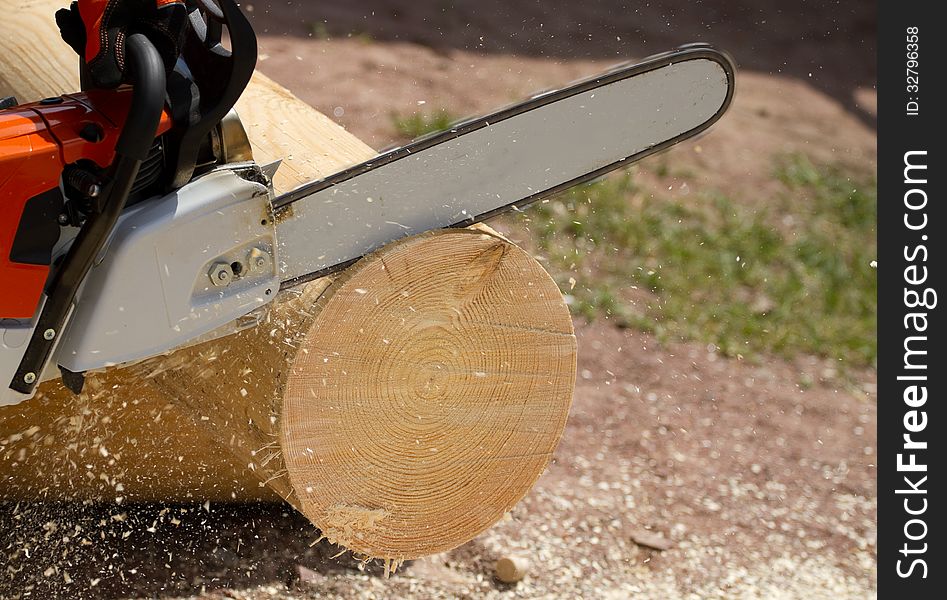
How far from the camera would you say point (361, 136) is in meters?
4.98

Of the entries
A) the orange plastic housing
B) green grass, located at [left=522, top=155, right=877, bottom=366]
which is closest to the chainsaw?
the orange plastic housing

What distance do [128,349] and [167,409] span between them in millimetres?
530

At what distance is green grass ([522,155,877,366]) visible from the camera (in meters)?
4.25

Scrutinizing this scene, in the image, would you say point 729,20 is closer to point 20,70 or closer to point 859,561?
point 859,561

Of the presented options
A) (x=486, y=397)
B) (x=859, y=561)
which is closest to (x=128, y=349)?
(x=486, y=397)

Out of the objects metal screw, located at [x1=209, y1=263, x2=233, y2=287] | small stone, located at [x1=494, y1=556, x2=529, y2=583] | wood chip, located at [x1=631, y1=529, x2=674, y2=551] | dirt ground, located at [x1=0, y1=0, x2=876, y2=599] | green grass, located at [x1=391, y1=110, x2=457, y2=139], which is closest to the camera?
metal screw, located at [x1=209, y1=263, x2=233, y2=287]

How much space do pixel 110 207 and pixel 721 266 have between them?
134 inches

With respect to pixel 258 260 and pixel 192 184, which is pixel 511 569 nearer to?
pixel 258 260

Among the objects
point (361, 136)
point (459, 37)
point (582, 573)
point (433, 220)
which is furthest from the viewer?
point (459, 37)

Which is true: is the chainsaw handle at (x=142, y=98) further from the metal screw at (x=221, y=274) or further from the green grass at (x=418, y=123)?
the green grass at (x=418, y=123)

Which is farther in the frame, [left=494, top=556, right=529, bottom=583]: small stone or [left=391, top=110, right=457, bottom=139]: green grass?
[left=391, top=110, right=457, bottom=139]: green grass

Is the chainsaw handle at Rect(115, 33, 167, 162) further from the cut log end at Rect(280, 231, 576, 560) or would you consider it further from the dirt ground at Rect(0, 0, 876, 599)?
the dirt ground at Rect(0, 0, 876, 599)

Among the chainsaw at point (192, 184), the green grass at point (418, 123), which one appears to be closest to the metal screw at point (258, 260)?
the chainsaw at point (192, 184)

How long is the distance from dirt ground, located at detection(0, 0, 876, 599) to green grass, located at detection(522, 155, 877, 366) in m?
0.16
